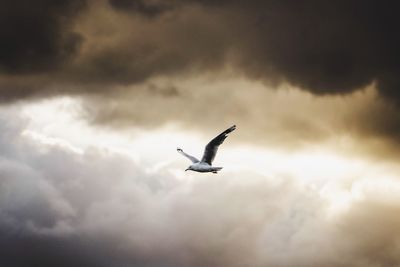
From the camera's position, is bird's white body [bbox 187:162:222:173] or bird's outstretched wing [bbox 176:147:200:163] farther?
bird's outstretched wing [bbox 176:147:200:163]

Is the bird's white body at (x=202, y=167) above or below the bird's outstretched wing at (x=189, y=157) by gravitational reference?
below

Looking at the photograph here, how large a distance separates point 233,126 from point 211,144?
604 centimetres

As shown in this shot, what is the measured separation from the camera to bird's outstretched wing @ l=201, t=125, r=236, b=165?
129288 millimetres

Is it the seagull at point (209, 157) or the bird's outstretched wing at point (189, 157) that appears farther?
the bird's outstretched wing at point (189, 157)

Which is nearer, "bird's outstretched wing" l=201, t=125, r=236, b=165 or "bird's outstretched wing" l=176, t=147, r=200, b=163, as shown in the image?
"bird's outstretched wing" l=201, t=125, r=236, b=165

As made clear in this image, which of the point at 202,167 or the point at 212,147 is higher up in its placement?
the point at 212,147

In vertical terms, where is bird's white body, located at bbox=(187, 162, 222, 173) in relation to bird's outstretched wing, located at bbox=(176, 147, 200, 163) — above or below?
below

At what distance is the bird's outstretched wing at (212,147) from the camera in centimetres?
12929

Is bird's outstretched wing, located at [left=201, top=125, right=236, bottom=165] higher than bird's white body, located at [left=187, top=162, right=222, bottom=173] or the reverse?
higher

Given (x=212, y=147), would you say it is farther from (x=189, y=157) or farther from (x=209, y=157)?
(x=189, y=157)

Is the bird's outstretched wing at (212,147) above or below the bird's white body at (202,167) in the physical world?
above

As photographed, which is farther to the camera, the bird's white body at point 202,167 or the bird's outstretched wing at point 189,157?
the bird's outstretched wing at point 189,157

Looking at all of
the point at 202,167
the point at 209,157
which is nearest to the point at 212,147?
the point at 209,157

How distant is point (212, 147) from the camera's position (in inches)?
5177
